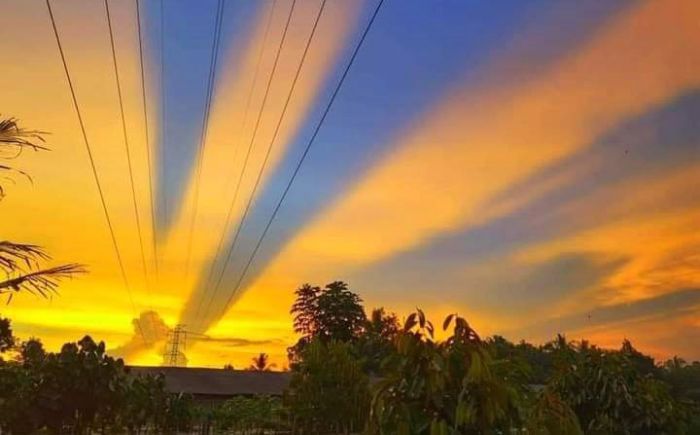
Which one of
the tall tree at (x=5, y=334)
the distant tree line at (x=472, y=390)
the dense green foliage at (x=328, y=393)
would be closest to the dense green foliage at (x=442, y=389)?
the distant tree line at (x=472, y=390)

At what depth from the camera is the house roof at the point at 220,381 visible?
158 ft

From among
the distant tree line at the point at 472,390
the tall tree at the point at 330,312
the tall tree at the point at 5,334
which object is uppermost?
the tall tree at the point at 330,312

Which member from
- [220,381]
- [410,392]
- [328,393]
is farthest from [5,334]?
[220,381]

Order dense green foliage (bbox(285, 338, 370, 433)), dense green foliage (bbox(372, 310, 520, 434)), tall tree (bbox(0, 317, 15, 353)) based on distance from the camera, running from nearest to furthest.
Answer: dense green foliage (bbox(372, 310, 520, 434))
tall tree (bbox(0, 317, 15, 353))
dense green foliage (bbox(285, 338, 370, 433))

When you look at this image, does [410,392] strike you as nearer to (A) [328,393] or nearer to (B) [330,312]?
(A) [328,393]

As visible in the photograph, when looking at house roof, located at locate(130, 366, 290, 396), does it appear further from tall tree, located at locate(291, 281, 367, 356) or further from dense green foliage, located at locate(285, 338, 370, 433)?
dense green foliage, located at locate(285, 338, 370, 433)

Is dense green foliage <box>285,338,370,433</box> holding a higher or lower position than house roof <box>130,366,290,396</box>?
lower

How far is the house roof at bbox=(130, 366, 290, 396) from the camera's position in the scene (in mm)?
48062

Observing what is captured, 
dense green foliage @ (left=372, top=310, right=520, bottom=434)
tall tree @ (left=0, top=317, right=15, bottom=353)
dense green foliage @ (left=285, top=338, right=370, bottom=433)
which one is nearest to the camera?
dense green foliage @ (left=372, top=310, right=520, bottom=434)

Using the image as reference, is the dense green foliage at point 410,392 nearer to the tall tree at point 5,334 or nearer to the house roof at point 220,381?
the tall tree at point 5,334

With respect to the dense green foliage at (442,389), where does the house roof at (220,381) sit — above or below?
above

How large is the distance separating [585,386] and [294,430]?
10391 mm

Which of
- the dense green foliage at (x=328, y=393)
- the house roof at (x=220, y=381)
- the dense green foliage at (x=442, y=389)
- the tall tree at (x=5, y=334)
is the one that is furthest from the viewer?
the house roof at (x=220, y=381)

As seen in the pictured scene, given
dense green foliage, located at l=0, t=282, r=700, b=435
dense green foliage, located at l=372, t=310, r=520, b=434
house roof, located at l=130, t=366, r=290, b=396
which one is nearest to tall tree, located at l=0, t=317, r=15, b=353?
dense green foliage, located at l=0, t=282, r=700, b=435
